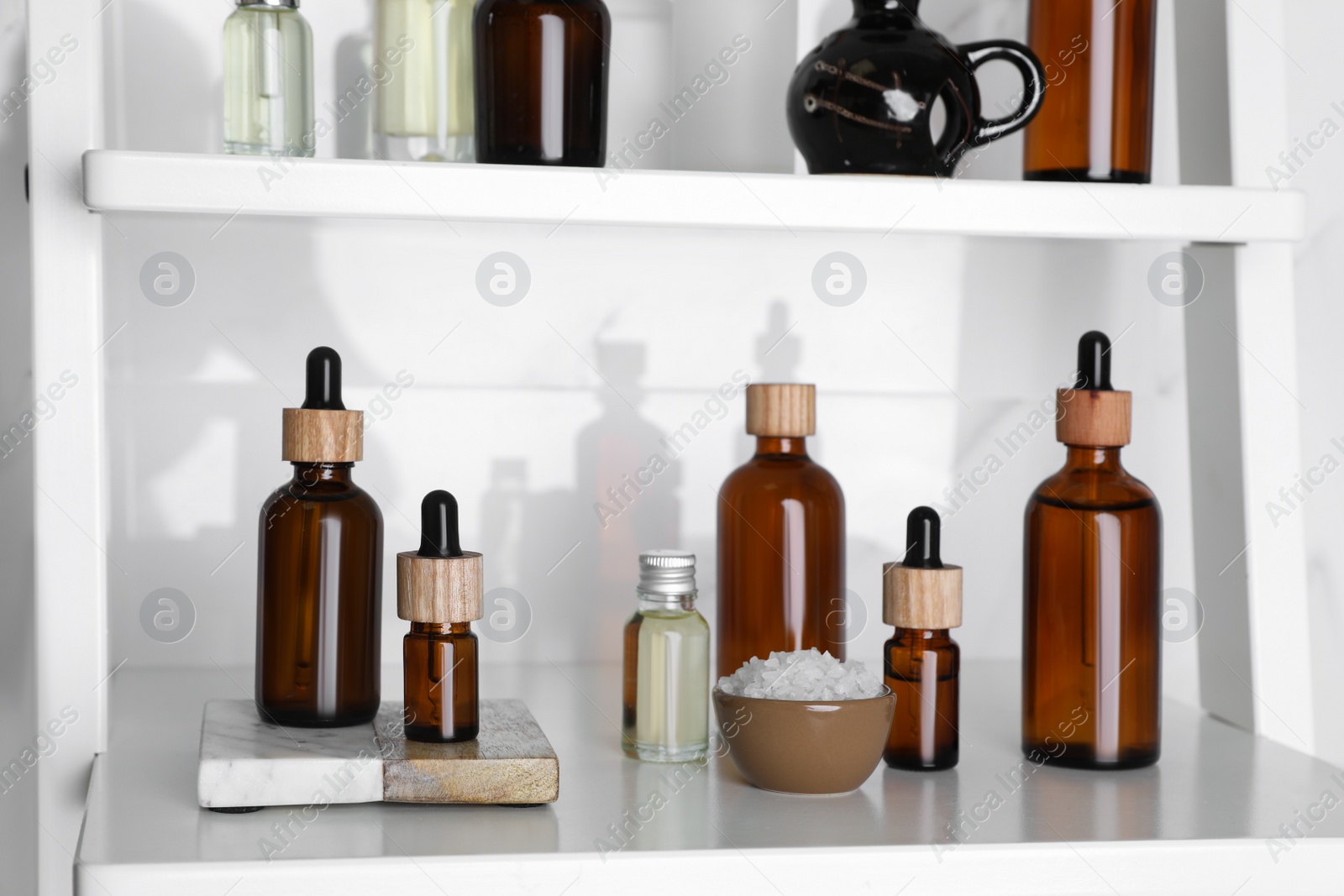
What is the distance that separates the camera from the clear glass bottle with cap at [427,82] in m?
0.78

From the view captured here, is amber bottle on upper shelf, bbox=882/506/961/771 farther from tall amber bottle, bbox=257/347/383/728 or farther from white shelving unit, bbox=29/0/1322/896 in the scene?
tall amber bottle, bbox=257/347/383/728

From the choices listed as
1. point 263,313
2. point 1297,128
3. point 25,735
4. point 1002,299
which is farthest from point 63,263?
point 1297,128

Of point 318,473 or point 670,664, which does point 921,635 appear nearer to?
point 670,664

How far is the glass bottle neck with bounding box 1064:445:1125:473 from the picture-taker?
0.69 m

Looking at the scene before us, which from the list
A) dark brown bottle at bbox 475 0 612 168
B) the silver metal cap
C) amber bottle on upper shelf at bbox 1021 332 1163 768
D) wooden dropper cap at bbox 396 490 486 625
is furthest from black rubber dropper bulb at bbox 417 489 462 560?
amber bottle on upper shelf at bbox 1021 332 1163 768

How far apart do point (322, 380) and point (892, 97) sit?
1.16 feet

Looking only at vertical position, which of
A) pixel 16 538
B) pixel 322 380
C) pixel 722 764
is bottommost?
pixel 722 764

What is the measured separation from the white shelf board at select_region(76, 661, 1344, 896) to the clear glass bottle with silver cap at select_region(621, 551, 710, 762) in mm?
17

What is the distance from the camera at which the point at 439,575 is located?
2.03 feet

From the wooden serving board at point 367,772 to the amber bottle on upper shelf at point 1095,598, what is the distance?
283 mm

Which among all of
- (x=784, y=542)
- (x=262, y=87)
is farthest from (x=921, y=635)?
(x=262, y=87)

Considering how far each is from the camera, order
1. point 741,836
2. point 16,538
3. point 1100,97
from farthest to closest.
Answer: point 16,538 < point 1100,97 < point 741,836

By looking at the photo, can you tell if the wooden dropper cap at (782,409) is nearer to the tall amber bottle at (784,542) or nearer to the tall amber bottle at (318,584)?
the tall amber bottle at (784,542)

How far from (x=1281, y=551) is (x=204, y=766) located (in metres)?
0.64
